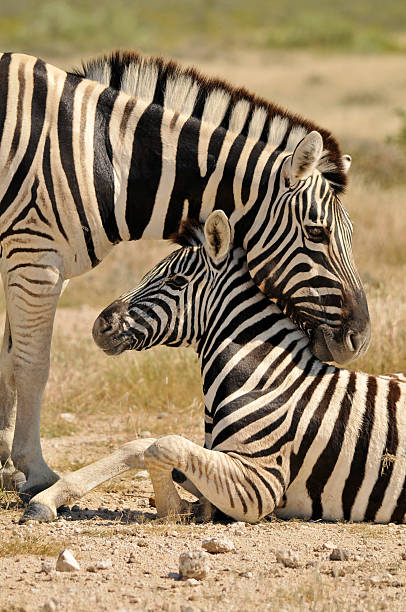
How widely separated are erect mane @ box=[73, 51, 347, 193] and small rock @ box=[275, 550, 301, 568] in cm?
270

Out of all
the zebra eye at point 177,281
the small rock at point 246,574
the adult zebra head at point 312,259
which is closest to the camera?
the small rock at point 246,574

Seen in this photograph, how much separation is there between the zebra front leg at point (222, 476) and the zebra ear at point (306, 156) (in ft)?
5.78

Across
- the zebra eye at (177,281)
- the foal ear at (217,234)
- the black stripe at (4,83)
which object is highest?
the black stripe at (4,83)

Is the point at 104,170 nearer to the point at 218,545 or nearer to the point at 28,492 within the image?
the point at 28,492

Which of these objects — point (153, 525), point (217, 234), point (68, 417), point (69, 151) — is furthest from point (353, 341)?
point (68, 417)

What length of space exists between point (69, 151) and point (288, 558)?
3.04 meters

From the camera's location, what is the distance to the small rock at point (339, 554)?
189 inches

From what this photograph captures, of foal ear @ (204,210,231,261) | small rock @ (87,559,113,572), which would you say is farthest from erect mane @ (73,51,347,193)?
small rock @ (87,559,113,572)

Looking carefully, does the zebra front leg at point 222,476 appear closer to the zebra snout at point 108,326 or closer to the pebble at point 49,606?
the zebra snout at point 108,326

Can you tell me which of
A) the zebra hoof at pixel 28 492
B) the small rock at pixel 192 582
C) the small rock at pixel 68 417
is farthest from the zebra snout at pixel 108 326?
the small rock at pixel 68 417

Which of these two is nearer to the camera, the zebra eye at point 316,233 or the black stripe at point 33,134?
the zebra eye at point 316,233

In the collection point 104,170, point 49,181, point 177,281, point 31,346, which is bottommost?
point 31,346

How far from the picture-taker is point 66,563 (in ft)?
15.1

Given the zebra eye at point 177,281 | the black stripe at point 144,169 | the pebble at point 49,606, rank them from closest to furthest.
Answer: the pebble at point 49,606 → the zebra eye at point 177,281 → the black stripe at point 144,169
